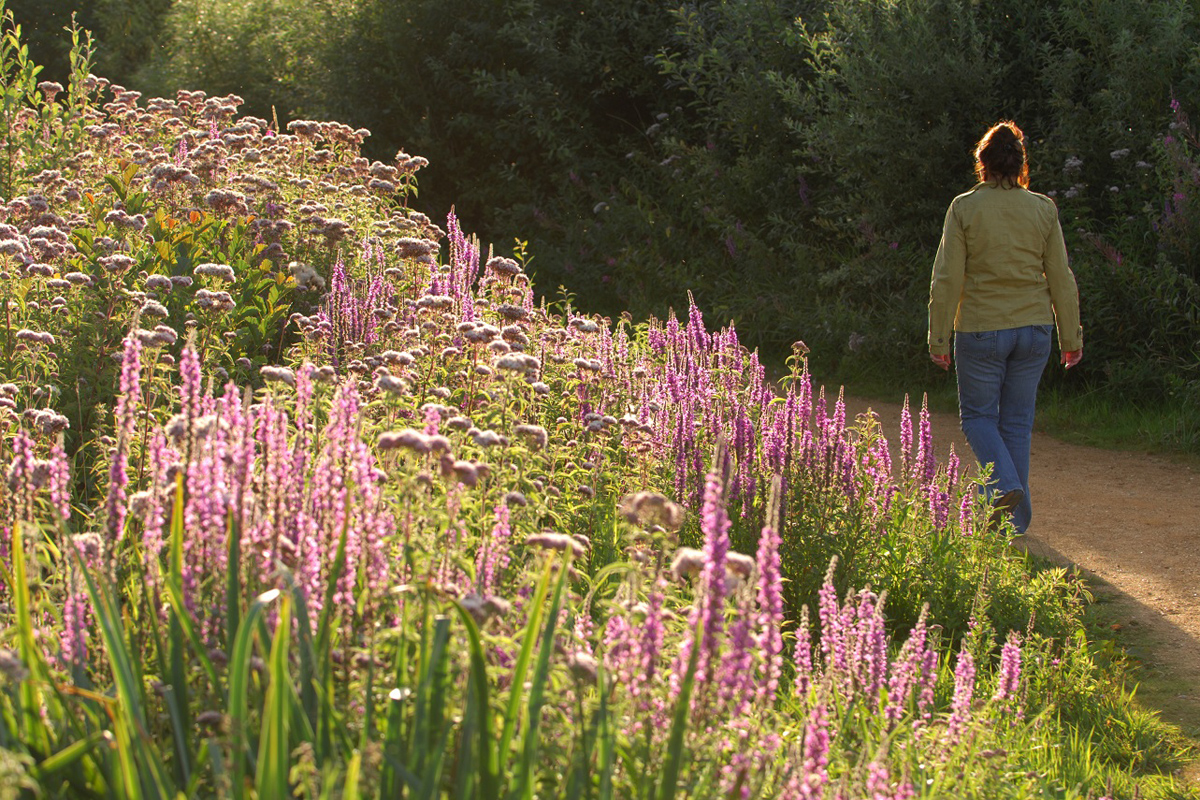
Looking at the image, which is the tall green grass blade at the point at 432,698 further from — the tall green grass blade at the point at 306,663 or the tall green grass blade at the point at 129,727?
the tall green grass blade at the point at 129,727

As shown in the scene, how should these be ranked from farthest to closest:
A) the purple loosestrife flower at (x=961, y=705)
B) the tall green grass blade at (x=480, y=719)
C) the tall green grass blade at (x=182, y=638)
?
the purple loosestrife flower at (x=961, y=705) < the tall green grass blade at (x=182, y=638) < the tall green grass blade at (x=480, y=719)

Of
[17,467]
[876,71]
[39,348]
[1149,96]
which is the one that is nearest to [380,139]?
[876,71]

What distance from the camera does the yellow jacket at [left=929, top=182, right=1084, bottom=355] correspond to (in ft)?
22.2

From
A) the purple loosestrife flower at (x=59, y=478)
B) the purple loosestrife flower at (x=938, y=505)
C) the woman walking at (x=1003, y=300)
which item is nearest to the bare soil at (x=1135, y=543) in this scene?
the purple loosestrife flower at (x=938, y=505)

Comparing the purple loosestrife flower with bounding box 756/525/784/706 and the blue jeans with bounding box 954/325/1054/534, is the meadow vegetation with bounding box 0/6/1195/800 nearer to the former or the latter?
the purple loosestrife flower with bounding box 756/525/784/706

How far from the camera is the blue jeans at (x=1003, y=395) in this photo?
684 centimetres

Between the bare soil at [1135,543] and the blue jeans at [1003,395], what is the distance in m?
0.28

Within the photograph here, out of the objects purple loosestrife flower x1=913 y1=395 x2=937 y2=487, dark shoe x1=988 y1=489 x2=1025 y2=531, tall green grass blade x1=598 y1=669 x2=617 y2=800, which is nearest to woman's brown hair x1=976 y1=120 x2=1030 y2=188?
purple loosestrife flower x1=913 y1=395 x2=937 y2=487

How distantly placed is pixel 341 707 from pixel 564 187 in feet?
48.5

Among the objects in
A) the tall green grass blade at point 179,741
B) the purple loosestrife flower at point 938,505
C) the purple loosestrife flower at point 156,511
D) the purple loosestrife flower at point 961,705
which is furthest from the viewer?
the purple loosestrife flower at point 938,505

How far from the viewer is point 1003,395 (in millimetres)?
7090

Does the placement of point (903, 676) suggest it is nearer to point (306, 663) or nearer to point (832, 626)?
point (832, 626)

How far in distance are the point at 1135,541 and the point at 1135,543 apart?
4cm

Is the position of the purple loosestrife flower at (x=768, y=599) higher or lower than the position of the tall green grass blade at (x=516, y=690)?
higher
